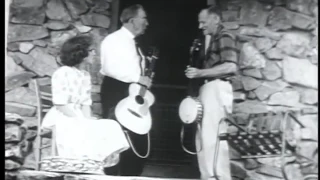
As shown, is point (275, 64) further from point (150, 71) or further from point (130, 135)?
point (130, 135)

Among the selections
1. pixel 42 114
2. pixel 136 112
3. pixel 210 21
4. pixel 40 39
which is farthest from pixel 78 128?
pixel 210 21

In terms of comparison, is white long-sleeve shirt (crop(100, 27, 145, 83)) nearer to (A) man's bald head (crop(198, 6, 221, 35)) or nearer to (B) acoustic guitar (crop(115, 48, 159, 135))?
(B) acoustic guitar (crop(115, 48, 159, 135))

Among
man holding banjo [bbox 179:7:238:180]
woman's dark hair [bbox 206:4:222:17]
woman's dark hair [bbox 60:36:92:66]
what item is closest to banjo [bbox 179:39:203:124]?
man holding banjo [bbox 179:7:238:180]

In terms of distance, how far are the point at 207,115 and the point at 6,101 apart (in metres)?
1.34

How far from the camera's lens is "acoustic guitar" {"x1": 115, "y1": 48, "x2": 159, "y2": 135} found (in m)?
3.32

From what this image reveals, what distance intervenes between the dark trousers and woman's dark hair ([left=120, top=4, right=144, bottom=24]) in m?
0.42

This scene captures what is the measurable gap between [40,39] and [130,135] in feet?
2.91

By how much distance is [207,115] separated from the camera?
3365 mm

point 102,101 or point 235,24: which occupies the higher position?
point 235,24

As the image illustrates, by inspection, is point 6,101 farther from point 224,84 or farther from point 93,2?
point 224,84

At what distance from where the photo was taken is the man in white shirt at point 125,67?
3297mm

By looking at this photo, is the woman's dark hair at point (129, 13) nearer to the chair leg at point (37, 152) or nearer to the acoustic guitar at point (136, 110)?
the acoustic guitar at point (136, 110)

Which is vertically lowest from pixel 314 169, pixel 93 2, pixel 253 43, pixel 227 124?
pixel 314 169

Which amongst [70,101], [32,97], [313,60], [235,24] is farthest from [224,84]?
[32,97]
